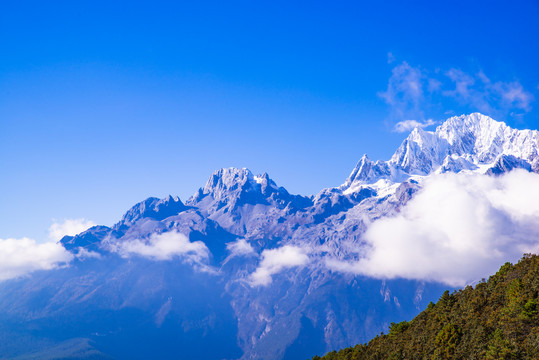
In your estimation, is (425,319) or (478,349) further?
(425,319)

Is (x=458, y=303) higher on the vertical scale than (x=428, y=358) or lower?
higher

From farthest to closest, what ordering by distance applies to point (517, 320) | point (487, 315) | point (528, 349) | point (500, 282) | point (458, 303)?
1. point (458, 303)
2. point (500, 282)
3. point (487, 315)
4. point (517, 320)
5. point (528, 349)

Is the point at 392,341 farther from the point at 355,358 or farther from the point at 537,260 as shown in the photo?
the point at 537,260

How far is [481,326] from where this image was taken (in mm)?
109938

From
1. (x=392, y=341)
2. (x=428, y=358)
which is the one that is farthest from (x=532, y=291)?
(x=392, y=341)

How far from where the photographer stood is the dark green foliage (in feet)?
326

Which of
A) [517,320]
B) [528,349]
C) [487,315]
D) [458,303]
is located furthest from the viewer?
[458,303]

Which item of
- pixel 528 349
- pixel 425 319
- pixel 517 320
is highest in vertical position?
pixel 425 319

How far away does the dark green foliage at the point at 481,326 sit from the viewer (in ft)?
326

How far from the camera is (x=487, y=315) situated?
115 m

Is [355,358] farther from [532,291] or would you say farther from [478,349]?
[532,291]

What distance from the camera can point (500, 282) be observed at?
419 feet

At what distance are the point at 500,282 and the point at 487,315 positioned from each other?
682 inches

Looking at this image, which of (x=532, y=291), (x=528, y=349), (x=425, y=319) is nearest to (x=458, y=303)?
(x=425, y=319)
